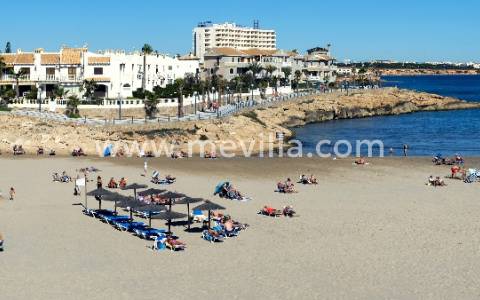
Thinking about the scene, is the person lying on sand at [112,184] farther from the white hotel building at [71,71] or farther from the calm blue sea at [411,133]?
the white hotel building at [71,71]

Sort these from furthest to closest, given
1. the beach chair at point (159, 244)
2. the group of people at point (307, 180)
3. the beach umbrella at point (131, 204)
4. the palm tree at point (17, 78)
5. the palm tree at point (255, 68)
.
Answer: the palm tree at point (255, 68)
the palm tree at point (17, 78)
the group of people at point (307, 180)
the beach umbrella at point (131, 204)
the beach chair at point (159, 244)

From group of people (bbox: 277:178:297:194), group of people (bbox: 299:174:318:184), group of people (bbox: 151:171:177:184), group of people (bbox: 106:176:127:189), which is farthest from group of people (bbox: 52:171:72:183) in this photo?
group of people (bbox: 299:174:318:184)

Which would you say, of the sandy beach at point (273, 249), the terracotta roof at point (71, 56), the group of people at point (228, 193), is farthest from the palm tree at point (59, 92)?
the group of people at point (228, 193)

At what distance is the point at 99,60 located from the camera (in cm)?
7012

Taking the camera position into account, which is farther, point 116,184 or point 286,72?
point 286,72

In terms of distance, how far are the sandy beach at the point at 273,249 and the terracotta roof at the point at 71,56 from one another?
101 feet

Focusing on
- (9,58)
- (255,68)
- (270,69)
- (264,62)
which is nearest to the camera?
(9,58)

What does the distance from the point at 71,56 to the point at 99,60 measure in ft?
9.04

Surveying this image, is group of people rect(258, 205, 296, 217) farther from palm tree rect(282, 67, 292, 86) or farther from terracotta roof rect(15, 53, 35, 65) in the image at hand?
palm tree rect(282, 67, 292, 86)

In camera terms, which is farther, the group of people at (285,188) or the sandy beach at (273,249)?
the group of people at (285,188)

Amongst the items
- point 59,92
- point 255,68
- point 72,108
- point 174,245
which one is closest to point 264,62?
point 255,68

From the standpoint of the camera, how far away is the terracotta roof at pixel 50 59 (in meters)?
69.1

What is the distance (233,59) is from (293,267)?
89.8m

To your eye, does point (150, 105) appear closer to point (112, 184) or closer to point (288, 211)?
point (112, 184)
